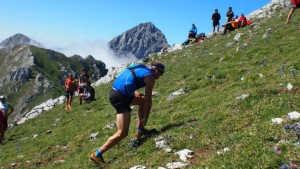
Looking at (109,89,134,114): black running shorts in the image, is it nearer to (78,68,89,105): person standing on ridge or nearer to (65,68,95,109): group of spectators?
(65,68,95,109): group of spectators

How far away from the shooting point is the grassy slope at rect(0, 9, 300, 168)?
9.43m

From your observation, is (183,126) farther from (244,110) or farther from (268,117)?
(268,117)

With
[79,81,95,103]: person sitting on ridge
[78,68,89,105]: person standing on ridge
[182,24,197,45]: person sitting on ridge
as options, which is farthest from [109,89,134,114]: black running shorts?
[182,24,197,45]: person sitting on ridge

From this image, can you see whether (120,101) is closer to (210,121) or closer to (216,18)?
(210,121)

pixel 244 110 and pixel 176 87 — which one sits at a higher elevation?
pixel 176 87

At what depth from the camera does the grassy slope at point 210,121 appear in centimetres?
943

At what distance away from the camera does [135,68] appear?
11.4 m

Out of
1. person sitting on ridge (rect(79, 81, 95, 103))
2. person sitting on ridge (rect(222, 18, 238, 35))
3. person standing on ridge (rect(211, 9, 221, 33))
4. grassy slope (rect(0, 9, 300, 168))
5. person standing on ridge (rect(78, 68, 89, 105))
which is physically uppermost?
person standing on ridge (rect(211, 9, 221, 33))

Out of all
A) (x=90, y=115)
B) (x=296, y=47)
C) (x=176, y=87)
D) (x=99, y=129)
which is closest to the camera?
(x=99, y=129)

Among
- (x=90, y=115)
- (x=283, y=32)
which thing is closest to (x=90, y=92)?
(x=90, y=115)

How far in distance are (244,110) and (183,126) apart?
227 centimetres

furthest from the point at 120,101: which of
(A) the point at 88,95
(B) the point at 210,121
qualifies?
(A) the point at 88,95

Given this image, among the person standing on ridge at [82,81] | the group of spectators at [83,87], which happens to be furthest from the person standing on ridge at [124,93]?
the person standing on ridge at [82,81]

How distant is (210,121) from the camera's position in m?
12.7
